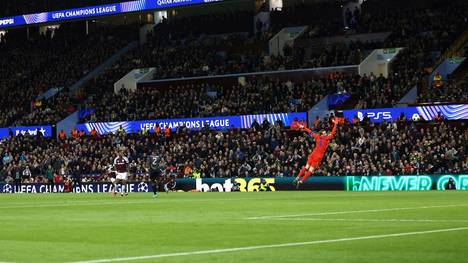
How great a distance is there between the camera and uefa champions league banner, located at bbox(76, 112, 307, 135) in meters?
57.2

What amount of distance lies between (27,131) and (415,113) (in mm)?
29605

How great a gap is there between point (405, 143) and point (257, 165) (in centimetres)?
833

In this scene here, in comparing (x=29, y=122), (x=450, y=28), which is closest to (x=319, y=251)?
(x=450, y=28)

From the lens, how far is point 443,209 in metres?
22.8

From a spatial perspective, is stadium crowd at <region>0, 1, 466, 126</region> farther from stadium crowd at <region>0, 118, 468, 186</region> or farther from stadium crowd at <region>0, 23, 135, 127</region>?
stadium crowd at <region>0, 118, 468, 186</region>

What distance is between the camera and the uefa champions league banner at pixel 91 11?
67850 mm

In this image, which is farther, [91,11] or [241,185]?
[91,11]

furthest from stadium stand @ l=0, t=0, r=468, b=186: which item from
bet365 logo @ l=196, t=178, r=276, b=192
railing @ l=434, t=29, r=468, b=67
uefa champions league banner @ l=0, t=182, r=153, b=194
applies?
bet365 logo @ l=196, t=178, r=276, b=192

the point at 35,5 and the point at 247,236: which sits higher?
the point at 35,5

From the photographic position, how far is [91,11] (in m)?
72.0

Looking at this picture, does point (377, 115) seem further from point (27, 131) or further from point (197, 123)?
point (27, 131)

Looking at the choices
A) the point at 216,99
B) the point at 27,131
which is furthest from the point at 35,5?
the point at 216,99

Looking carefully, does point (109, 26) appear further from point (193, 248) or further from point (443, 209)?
point (193, 248)

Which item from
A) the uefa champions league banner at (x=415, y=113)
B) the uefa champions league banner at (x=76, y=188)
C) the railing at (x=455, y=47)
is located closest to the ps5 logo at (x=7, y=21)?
the uefa champions league banner at (x=76, y=188)
